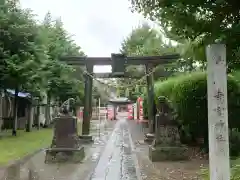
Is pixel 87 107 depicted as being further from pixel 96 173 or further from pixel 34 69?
pixel 96 173

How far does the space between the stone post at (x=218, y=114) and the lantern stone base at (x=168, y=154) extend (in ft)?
25.1

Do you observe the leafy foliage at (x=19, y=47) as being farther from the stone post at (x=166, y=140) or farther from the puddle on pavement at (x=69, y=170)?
the stone post at (x=166, y=140)

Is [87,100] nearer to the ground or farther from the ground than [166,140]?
farther from the ground

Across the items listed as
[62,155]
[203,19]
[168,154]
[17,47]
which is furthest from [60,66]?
[203,19]

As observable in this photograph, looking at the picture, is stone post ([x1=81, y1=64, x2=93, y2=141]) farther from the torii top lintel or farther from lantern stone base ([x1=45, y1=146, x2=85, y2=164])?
lantern stone base ([x1=45, y1=146, x2=85, y2=164])

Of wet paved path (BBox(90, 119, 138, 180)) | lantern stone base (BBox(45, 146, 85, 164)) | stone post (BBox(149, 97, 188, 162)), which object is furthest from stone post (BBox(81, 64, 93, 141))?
stone post (BBox(149, 97, 188, 162))

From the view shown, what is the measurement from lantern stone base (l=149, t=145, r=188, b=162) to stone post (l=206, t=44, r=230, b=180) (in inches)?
301

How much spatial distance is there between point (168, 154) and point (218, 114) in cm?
779

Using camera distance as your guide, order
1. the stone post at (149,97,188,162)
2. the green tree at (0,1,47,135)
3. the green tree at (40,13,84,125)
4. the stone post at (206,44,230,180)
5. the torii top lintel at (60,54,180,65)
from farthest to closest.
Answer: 1. the green tree at (40,13,84,125)
2. the torii top lintel at (60,54,180,65)
3. the green tree at (0,1,47,135)
4. the stone post at (149,97,188,162)
5. the stone post at (206,44,230,180)

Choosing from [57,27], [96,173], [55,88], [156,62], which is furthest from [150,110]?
[57,27]

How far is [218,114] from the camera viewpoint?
559cm

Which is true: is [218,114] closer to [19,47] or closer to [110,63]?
[110,63]

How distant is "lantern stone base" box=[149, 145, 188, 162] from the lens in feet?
43.0

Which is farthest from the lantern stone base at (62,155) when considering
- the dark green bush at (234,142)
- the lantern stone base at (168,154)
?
the dark green bush at (234,142)
